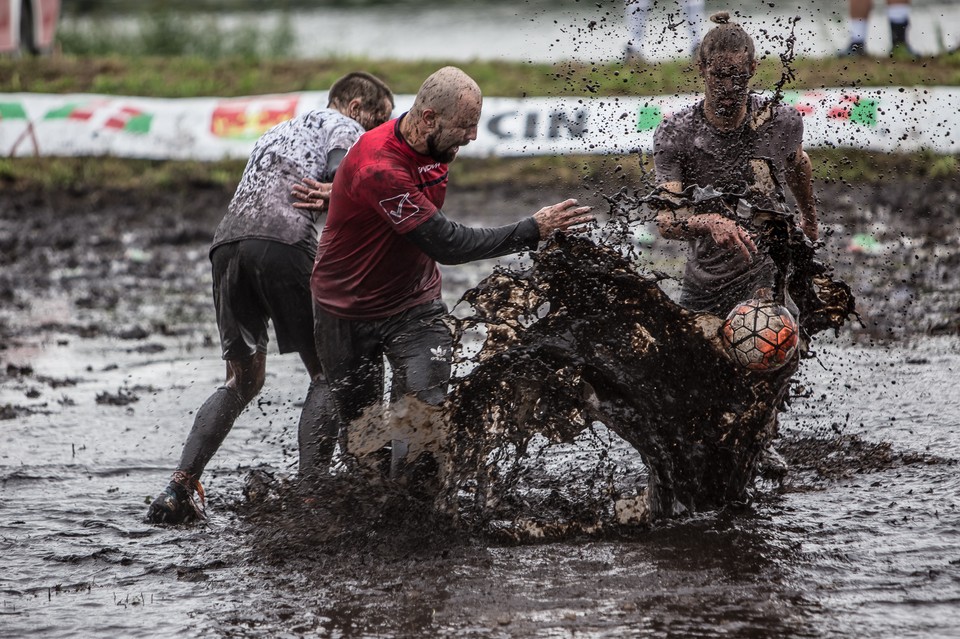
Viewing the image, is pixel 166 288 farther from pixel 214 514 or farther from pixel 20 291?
pixel 214 514

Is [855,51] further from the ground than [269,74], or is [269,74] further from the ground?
[269,74]

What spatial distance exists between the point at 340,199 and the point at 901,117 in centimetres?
898

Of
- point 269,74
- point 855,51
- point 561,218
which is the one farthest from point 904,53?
point 561,218

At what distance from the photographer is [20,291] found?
11.2 m

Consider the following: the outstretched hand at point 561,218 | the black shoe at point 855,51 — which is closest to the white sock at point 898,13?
the black shoe at point 855,51

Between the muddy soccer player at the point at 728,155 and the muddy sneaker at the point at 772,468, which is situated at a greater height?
the muddy soccer player at the point at 728,155

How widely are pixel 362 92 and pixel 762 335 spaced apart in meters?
2.31

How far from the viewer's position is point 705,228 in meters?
5.22

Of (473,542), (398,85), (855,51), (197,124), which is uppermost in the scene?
(398,85)

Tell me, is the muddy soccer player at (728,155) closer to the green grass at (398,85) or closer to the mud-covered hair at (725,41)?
the mud-covered hair at (725,41)

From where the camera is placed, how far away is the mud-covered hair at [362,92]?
6.01 m

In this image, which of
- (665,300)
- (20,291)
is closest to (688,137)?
(665,300)

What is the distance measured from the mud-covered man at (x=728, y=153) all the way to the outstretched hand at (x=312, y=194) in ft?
5.04

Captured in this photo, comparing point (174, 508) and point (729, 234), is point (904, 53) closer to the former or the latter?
point (729, 234)
